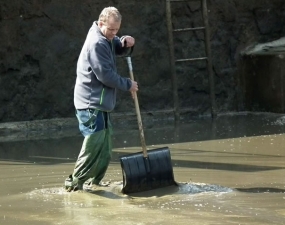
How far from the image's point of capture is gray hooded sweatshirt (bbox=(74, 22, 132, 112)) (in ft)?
23.0

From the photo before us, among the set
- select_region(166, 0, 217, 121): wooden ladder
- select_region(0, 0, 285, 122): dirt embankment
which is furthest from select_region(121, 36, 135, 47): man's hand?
select_region(166, 0, 217, 121): wooden ladder

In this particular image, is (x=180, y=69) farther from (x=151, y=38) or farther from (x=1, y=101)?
(x=1, y=101)

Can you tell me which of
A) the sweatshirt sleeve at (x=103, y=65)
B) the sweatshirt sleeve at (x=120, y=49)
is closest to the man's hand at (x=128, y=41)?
the sweatshirt sleeve at (x=120, y=49)

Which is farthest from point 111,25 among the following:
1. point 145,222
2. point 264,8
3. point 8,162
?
point 264,8

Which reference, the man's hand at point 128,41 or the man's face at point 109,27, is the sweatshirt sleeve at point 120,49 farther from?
the man's face at point 109,27

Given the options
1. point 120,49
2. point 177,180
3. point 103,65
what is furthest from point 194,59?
point 103,65

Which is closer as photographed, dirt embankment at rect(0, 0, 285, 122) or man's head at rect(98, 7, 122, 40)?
man's head at rect(98, 7, 122, 40)

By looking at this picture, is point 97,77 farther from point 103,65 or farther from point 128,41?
point 128,41

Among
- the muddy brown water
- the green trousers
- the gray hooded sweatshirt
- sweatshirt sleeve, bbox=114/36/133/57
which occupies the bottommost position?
the muddy brown water

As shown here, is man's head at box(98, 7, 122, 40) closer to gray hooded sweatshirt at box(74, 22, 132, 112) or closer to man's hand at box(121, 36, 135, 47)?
gray hooded sweatshirt at box(74, 22, 132, 112)

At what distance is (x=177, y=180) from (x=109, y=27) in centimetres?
170

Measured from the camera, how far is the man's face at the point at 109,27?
7.07 metres

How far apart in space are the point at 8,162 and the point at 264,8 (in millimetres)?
6623

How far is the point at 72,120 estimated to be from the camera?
1264cm
